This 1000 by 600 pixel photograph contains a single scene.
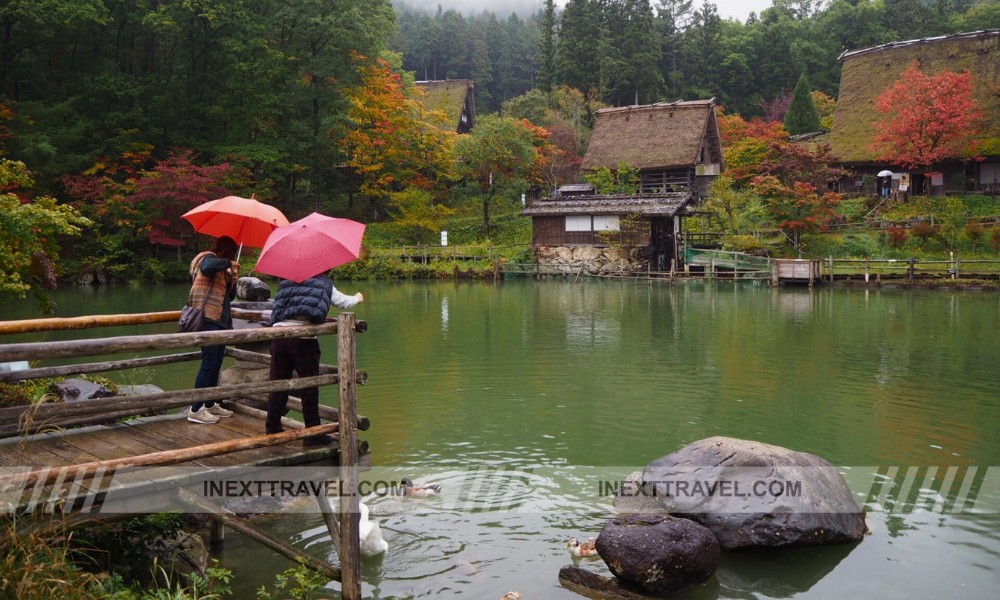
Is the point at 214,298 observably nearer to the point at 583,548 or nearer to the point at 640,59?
the point at 583,548

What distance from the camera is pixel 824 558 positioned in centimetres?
583

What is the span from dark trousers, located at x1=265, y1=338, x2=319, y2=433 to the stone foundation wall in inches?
1131

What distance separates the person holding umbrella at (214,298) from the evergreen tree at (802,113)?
42570 millimetres

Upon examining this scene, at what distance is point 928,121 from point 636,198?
40.8ft

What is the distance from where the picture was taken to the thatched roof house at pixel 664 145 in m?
37.6

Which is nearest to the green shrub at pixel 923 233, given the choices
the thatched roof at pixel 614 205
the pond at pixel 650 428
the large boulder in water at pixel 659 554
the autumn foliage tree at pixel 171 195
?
the thatched roof at pixel 614 205

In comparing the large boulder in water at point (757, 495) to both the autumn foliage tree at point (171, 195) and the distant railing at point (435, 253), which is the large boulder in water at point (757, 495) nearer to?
the autumn foliage tree at point (171, 195)

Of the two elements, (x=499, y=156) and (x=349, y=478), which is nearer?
(x=349, y=478)

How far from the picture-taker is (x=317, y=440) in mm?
4867

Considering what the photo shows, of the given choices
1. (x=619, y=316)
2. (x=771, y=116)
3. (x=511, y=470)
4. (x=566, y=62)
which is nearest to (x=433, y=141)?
(x=566, y=62)

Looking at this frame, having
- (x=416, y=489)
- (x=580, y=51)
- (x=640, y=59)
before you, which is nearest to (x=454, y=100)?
(x=580, y=51)

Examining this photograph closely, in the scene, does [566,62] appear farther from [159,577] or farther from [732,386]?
[159,577]

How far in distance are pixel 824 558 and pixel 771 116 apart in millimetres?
48607

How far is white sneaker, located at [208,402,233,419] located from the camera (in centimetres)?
539
